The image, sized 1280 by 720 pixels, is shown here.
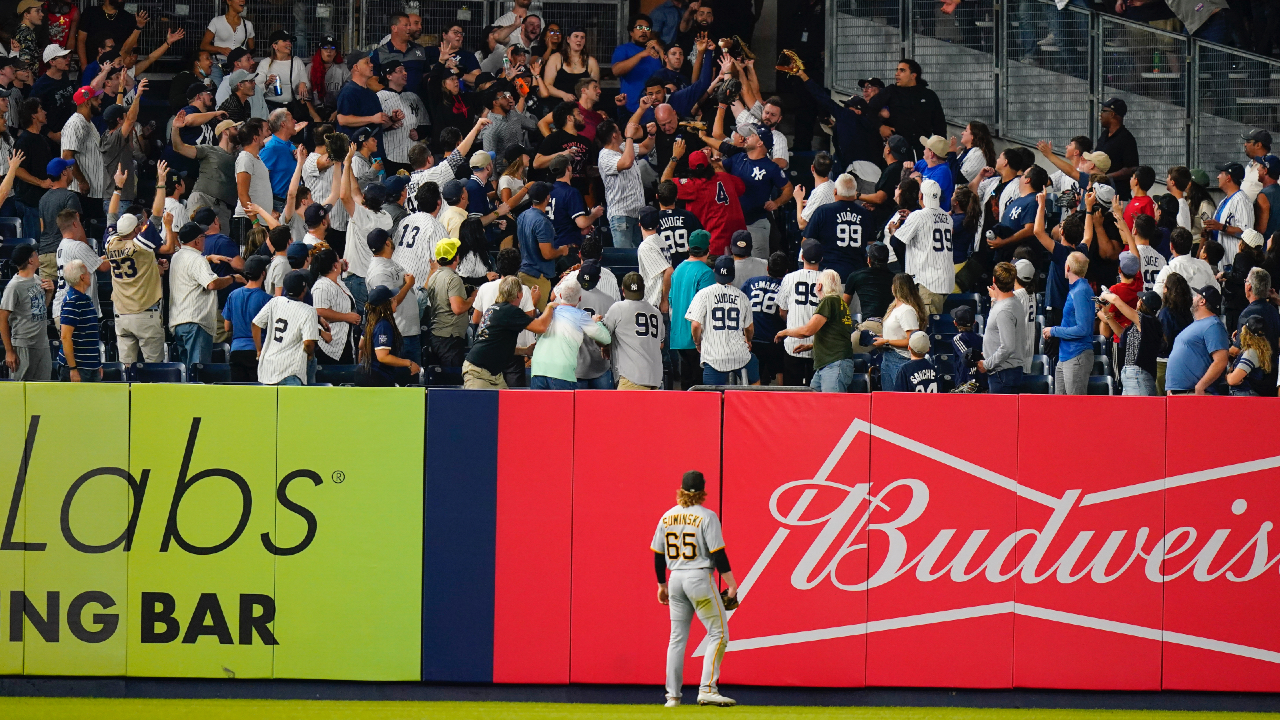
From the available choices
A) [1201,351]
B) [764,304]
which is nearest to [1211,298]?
[1201,351]

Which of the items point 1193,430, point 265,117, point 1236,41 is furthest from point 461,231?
point 1236,41

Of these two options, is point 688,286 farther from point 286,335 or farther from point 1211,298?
point 1211,298

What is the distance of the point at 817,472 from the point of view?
35.2 ft

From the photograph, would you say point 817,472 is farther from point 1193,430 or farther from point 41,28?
point 41,28

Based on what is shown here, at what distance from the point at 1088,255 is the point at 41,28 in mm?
14103

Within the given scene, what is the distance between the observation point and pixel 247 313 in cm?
1313

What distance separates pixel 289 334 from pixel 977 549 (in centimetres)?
605

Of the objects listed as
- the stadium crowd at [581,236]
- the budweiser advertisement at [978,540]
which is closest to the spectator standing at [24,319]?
the stadium crowd at [581,236]

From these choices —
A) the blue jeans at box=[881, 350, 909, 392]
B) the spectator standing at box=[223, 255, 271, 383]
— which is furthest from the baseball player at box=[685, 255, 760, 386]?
the spectator standing at box=[223, 255, 271, 383]

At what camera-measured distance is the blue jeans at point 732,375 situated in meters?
13.8

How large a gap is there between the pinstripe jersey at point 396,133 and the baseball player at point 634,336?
5765 millimetres

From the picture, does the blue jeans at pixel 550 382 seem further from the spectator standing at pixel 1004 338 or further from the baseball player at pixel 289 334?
the spectator standing at pixel 1004 338

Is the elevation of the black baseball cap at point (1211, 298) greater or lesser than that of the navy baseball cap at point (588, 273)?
lesser

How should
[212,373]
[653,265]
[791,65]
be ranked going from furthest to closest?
[791,65], [653,265], [212,373]
